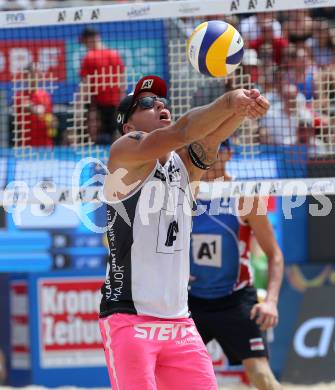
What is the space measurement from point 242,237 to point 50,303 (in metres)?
2.63

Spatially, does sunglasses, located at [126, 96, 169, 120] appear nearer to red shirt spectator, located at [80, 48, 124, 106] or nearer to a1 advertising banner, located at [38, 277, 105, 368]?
red shirt spectator, located at [80, 48, 124, 106]

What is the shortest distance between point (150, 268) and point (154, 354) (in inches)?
16.1

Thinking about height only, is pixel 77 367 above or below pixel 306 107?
below

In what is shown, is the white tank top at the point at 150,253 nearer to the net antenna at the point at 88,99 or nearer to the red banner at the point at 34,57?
the net antenna at the point at 88,99

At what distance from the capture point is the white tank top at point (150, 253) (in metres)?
4.14

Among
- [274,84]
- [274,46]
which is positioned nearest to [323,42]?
[274,46]

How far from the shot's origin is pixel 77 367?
25.6ft

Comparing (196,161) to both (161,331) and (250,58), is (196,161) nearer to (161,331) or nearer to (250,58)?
(161,331)

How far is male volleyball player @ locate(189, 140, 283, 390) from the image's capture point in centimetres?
559

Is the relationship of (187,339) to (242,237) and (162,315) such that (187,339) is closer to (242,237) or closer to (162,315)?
(162,315)

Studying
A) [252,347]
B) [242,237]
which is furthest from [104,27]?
[252,347]

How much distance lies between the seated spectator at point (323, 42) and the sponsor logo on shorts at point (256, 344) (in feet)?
8.85

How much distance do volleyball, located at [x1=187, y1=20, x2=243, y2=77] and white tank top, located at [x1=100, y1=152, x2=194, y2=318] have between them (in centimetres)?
58

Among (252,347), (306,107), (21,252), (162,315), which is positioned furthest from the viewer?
(21,252)
